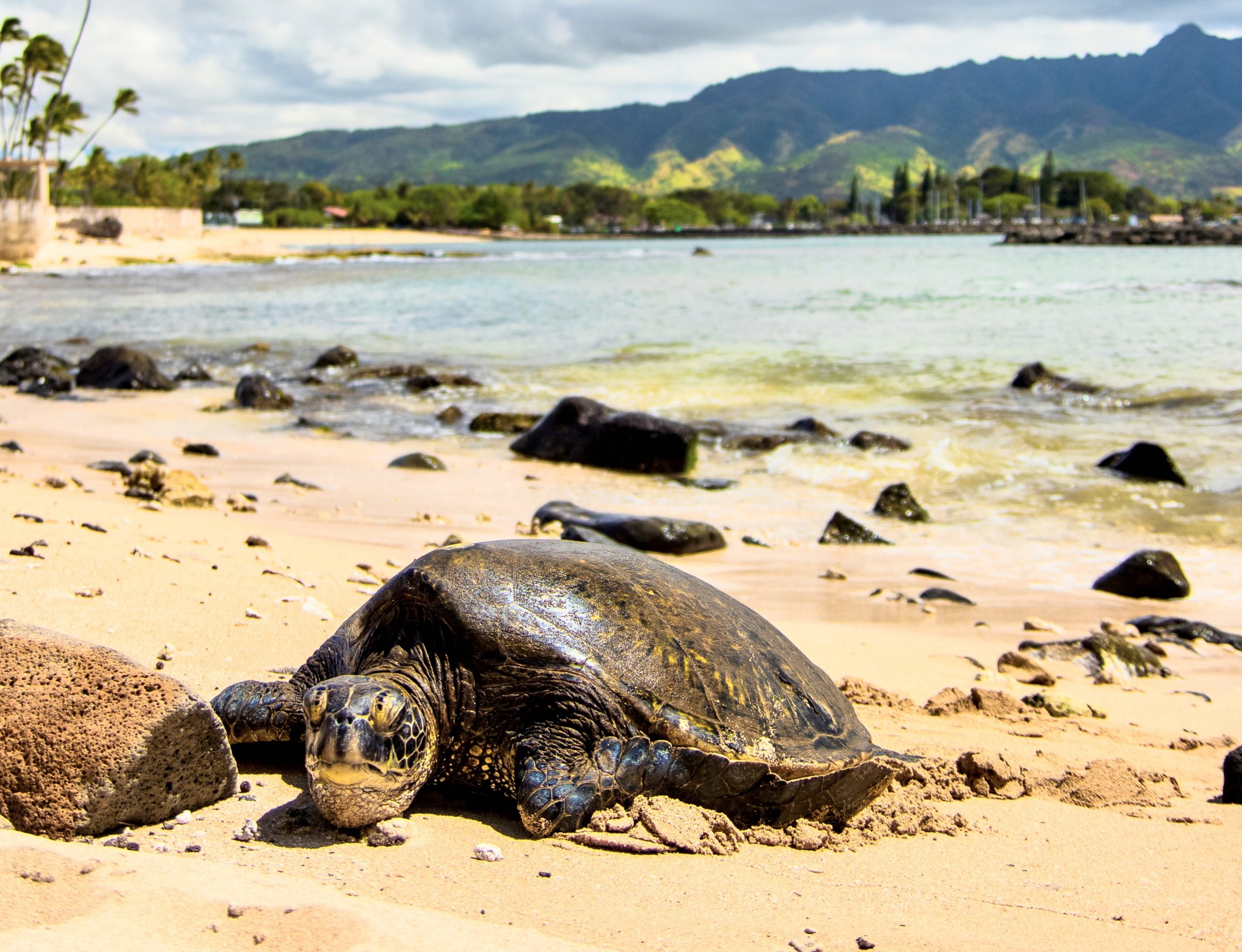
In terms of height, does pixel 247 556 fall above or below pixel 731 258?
below

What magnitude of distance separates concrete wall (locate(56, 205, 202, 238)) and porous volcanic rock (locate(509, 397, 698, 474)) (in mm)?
73860

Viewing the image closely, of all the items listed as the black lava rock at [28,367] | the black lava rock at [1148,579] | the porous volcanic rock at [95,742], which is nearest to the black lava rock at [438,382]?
the black lava rock at [28,367]

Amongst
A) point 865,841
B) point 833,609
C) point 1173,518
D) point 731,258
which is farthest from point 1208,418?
point 731,258

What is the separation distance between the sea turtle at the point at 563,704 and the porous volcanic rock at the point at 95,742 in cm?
33

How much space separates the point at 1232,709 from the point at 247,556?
5021 millimetres

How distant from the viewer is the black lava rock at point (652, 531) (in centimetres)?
693

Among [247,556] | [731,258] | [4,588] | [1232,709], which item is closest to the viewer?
[4,588]

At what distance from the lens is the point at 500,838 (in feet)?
9.11

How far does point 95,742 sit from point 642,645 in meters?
1.49

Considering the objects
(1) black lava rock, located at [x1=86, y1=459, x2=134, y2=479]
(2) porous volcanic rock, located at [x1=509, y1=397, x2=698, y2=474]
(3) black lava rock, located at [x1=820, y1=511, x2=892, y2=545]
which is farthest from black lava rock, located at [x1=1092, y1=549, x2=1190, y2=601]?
(1) black lava rock, located at [x1=86, y1=459, x2=134, y2=479]

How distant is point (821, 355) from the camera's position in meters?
18.6

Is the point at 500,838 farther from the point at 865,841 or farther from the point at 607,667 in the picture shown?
the point at 865,841

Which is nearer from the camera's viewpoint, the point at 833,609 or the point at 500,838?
the point at 500,838

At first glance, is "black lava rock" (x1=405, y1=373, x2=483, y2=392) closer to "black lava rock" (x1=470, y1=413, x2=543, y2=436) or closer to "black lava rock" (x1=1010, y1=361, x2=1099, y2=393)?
"black lava rock" (x1=470, y1=413, x2=543, y2=436)
